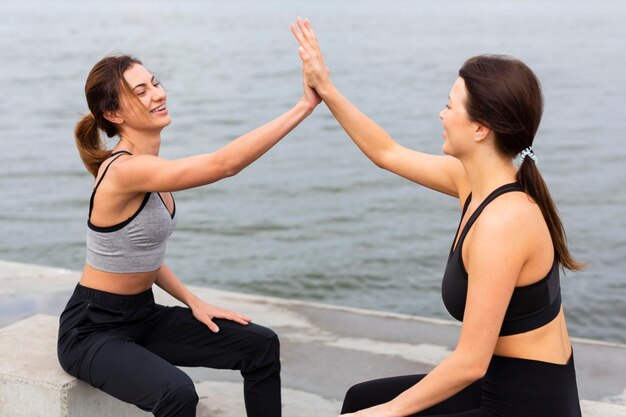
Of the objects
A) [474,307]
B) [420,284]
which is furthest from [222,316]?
[420,284]

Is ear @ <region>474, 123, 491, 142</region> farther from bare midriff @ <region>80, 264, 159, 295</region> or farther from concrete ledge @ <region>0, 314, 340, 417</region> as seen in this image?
concrete ledge @ <region>0, 314, 340, 417</region>

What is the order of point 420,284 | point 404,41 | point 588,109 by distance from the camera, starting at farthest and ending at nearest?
point 404,41, point 588,109, point 420,284

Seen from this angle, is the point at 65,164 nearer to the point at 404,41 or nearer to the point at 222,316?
the point at 222,316

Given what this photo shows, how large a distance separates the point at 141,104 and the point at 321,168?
1086 cm

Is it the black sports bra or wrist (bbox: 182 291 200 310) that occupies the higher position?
the black sports bra

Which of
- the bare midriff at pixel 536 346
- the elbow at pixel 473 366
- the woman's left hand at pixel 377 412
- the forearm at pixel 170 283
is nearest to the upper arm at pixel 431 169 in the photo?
the bare midriff at pixel 536 346

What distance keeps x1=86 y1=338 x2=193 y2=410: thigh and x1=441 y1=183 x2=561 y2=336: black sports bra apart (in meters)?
1.02

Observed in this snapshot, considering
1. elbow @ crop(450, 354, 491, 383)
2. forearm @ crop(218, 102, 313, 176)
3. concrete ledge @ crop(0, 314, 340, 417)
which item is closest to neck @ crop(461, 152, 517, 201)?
elbow @ crop(450, 354, 491, 383)

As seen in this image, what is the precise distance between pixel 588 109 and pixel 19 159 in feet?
37.1

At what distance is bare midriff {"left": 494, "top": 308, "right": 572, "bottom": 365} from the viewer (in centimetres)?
284

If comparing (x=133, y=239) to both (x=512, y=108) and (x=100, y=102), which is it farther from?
(x=512, y=108)

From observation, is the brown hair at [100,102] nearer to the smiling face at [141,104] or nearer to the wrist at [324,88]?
the smiling face at [141,104]

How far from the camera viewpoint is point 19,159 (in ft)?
50.1

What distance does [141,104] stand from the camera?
361cm
